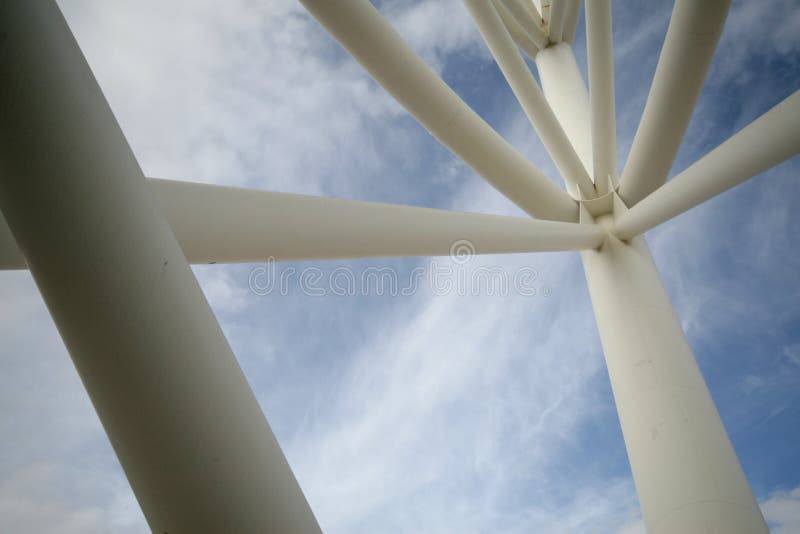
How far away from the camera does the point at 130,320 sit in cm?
188

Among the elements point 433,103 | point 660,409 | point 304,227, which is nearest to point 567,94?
point 433,103

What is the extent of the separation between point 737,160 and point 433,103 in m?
4.14

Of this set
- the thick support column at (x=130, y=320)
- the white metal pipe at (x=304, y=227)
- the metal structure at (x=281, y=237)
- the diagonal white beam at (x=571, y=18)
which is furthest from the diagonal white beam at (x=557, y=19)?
the thick support column at (x=130, y=320)

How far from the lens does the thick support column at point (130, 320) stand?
184 centimetres

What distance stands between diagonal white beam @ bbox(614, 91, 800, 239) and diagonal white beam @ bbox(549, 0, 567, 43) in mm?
9758

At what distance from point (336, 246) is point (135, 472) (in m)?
3.02

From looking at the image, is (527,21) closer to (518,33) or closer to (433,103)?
(518,33)

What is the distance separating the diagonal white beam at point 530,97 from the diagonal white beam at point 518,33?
253 inches

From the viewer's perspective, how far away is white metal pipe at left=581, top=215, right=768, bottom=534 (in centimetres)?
685

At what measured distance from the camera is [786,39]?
24375 mm

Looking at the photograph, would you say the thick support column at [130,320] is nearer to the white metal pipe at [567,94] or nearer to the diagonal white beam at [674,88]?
the diagonal white beam at [674,88]

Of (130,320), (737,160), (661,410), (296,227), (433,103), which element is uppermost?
(433,103)

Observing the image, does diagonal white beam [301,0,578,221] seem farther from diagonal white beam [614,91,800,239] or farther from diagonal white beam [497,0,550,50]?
diagonal white beam [497,0,550,50]

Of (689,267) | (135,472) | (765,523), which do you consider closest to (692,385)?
(765,523)
